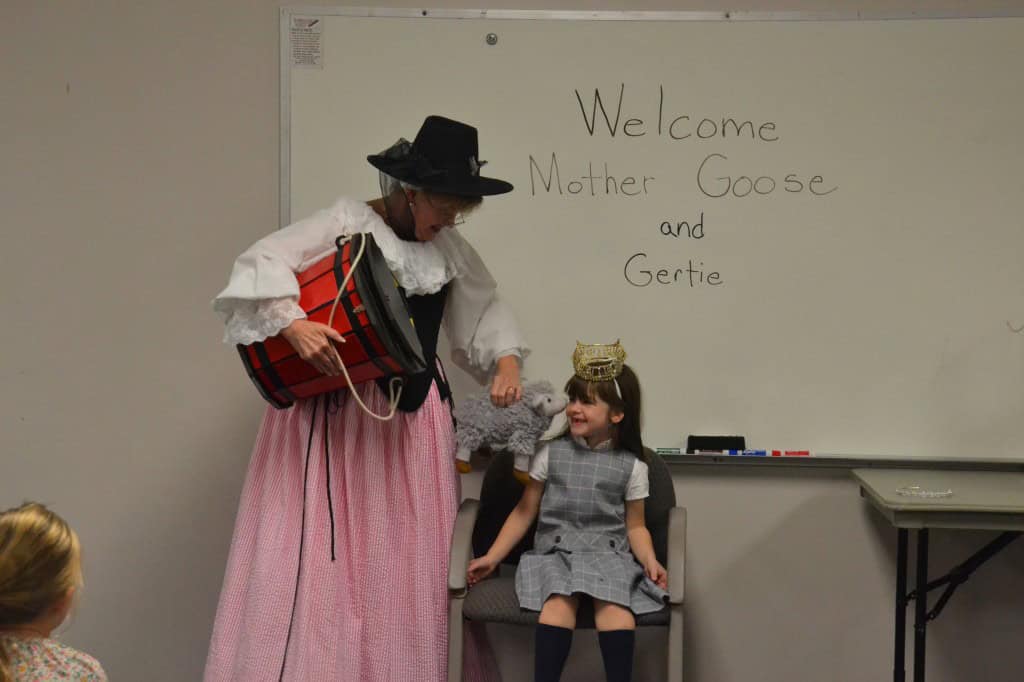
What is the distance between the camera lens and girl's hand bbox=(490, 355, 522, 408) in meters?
2.31

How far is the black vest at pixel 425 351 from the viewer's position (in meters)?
2.27

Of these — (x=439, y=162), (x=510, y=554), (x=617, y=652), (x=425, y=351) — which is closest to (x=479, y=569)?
(x=510, y=554)

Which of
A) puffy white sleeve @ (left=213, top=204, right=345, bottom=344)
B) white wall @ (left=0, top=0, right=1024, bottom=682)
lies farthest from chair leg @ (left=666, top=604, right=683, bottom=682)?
puffy white sleeve @ (left=213, top=204, right=345, bottom=344)

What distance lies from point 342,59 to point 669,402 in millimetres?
1195

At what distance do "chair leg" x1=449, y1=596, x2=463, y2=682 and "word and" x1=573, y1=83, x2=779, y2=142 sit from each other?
3.96 ft

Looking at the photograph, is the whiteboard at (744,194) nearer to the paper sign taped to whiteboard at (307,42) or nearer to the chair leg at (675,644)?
the paper sign taped to whiteboard at (307,42)

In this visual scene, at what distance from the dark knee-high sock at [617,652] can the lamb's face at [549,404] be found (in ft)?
1.55

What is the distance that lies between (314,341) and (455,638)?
0.69 meters

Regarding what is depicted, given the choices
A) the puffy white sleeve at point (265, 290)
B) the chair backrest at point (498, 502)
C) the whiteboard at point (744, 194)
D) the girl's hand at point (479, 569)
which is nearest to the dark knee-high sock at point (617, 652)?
the girl's hand at point (479, 569)

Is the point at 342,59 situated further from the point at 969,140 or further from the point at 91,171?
the point at 969,140

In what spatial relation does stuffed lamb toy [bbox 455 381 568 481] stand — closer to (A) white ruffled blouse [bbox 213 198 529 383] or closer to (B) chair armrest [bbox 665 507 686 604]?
(A) white ruffled blouse [bbox 213 198 529 383]

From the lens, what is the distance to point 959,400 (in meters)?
2.66

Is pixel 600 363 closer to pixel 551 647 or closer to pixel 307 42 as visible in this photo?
pixel 551 647

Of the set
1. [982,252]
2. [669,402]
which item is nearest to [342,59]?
[669,402]
